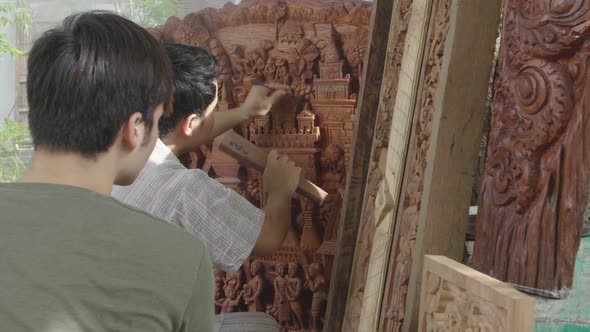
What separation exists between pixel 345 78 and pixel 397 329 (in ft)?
4.61

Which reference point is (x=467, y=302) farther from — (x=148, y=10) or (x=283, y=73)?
(x=148, y=10)

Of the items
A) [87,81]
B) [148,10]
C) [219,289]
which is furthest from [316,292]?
[148,10]

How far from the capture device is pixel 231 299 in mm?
3902

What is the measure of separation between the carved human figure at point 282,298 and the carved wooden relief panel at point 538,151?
1472 millimetres

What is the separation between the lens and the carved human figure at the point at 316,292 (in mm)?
3660

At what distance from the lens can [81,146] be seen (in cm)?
148

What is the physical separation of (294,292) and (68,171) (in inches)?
93.6

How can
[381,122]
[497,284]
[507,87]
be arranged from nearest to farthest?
[497,284], [507,87], [381,122]

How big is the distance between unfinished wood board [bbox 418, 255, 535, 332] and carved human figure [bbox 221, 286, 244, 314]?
1808mm

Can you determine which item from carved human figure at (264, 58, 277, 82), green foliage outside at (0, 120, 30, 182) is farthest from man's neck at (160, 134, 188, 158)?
green foliage outside at (0, 120, 30, 182)

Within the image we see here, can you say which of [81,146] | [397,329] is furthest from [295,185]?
[81,146]

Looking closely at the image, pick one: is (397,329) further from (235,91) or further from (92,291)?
(235,91)

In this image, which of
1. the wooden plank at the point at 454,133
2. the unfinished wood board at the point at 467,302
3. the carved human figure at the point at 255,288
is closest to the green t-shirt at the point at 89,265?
the unfinished wood board at the point at 467,302

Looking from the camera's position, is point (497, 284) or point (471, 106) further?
point (471, 106)
